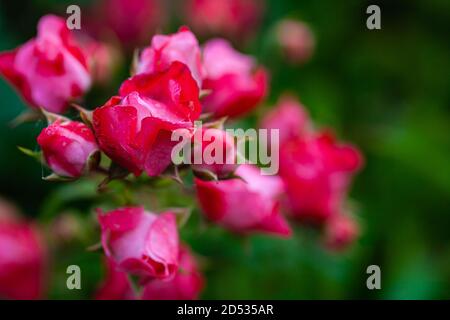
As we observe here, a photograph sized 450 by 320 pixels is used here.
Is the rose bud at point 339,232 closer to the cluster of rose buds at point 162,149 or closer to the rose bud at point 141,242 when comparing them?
the cluster of rose buds at point 162,149

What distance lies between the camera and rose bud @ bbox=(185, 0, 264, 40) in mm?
1463

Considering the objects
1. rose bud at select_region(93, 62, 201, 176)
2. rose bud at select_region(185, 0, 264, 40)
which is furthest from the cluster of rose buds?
rose bud at select_region(185, 0, 264, 40)

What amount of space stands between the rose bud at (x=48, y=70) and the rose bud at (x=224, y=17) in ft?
2.11

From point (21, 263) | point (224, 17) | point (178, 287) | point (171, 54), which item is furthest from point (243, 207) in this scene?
point (224, 17)

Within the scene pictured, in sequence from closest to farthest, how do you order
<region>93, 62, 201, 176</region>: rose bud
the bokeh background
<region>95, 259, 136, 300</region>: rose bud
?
<region>93, 62, 201, 176</region>: rose bud
<region>95, 259, 136, 300</region>: rose bud
the bokeh background

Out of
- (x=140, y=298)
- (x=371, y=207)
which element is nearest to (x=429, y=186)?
(x=371, y=207)

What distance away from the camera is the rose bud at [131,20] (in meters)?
1.54

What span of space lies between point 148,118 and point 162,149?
4cm

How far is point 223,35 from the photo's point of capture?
1.47 meters

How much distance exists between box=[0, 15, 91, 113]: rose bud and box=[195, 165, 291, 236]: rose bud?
181mm

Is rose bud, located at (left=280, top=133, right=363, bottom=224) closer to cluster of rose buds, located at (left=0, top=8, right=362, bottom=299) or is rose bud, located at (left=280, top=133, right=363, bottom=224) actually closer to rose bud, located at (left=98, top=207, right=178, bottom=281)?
cluster of rose buds, located at (left=0, top=8, right=362, bottom=299)

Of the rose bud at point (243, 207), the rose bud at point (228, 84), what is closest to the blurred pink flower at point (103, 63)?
the rose bud at point (228, 84)

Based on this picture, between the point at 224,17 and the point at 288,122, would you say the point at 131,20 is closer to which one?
the point at 224,17

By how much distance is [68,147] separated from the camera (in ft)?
2.30
